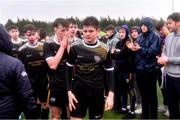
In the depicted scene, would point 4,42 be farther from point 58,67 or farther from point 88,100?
point 58,67

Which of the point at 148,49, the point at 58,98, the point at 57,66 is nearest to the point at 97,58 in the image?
the point at 57,66

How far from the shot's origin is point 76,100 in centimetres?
629

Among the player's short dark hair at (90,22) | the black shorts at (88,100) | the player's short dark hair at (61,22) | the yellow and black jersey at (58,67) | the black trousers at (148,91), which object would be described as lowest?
the black trousers at (148,91)

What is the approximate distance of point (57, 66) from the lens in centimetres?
725

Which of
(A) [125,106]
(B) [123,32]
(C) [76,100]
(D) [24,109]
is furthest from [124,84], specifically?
(D) [24,109]

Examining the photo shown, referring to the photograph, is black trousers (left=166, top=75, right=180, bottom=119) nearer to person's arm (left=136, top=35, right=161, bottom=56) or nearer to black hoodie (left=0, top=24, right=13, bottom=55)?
person's arm (left=136, top=35, right=161, bottom=56)

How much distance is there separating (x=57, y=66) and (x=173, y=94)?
2263mm

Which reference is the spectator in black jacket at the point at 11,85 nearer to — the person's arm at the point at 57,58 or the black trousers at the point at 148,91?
the person's arm at the point at 57,58

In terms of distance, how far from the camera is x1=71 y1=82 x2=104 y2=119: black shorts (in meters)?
6.32

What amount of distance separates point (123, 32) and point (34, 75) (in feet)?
8.75

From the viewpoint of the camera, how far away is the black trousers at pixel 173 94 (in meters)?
7.74

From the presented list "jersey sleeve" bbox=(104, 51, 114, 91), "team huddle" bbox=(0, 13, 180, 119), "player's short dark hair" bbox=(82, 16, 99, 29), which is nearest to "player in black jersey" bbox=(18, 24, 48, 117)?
"team huddle" bbox=(0, 13, 180, 119)

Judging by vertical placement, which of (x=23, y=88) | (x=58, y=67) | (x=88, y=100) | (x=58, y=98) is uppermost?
(x=23, y=88)

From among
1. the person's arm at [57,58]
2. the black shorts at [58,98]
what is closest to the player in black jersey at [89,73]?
the person's arm at [57,58]
